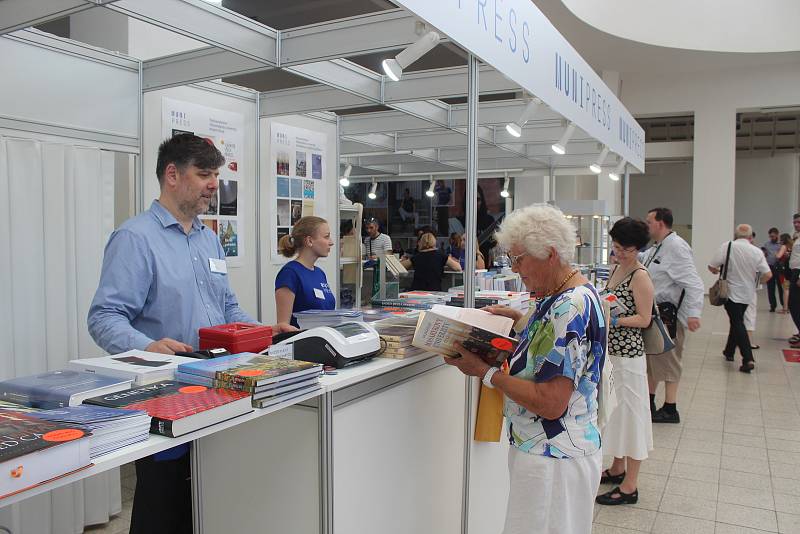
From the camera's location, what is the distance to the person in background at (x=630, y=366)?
3.50 metres

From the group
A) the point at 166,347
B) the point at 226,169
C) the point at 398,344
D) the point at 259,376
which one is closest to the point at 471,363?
the point at 398,344

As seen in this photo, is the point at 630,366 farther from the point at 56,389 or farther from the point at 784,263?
the point at 784,263

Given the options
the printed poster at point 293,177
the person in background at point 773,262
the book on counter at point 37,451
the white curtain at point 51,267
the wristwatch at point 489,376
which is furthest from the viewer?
the person in background at point 773,262

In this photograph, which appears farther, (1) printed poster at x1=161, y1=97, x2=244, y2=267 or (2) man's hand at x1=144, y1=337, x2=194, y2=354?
(1) printed poster at x1=161, y1=97, x2=244, y2=267

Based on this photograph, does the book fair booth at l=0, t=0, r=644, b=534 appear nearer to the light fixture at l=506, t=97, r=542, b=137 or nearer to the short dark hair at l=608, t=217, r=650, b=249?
the light fixture at l=506, t=97, r=542, b=137

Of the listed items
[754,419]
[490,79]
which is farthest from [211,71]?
[754,419]

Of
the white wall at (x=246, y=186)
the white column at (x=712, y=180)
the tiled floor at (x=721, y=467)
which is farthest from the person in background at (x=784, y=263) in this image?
the white wall at (x=246, y=186)

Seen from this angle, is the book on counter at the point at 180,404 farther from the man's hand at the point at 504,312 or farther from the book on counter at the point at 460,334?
the man's hand at the point at 504,312

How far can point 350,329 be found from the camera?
2045 millimetres

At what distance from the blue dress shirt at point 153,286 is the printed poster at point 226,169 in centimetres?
166

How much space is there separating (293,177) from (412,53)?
263 centimetres

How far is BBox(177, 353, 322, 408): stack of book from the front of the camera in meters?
1.48

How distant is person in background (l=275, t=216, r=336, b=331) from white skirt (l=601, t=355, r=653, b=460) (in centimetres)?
173

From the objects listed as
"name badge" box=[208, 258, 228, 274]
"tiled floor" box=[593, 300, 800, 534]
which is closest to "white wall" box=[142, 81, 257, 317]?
"name badge" box=[208, 258, 228, 274]
